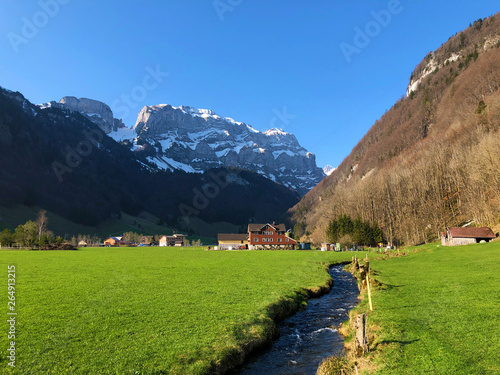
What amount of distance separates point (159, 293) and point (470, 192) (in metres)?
100

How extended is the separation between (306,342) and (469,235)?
253 ft

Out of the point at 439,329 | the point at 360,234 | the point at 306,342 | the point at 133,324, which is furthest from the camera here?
the point at 360,234

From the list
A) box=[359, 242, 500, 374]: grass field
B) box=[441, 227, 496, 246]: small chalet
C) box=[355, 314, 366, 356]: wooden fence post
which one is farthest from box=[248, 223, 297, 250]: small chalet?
box=[355, 314, 366, 356]: wooden fence post

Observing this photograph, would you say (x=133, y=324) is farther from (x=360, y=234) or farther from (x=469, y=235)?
(x=360, y=234)

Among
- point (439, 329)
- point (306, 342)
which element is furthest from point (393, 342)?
point (306, 342)

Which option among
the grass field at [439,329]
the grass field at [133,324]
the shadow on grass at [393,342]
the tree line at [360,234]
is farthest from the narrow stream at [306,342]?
the tree line at [360,234]

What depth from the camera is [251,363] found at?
654 inches

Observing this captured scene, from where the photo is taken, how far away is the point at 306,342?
19.6 m

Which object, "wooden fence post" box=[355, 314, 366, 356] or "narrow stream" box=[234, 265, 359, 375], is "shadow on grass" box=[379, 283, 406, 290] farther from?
"wooden fence post" box=[355, 314, 366, 356]

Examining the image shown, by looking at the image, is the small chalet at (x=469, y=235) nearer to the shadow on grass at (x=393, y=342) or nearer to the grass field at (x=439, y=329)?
the grass field at (x=439, y=329)

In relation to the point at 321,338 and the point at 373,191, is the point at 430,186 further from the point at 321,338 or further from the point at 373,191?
the point at 321,338

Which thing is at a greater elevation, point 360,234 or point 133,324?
point 360,234

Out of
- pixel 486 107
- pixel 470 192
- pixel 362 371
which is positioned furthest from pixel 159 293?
pixel 486 107

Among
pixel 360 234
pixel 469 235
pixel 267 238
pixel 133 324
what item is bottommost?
pixel 133 324
